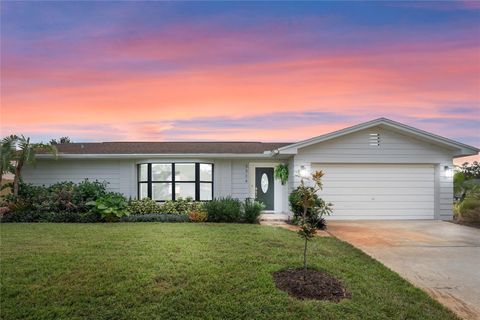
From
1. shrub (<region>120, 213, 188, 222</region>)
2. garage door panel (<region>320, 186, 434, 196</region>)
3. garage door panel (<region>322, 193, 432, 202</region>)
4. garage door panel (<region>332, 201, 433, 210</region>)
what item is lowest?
shrub (<region>120, 213, 188, 222</region>)

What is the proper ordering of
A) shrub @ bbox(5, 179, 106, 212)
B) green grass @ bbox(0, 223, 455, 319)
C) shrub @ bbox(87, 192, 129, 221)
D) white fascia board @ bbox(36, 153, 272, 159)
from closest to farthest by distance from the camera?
green grass @ bbox(0, 223, 455, 319) → shrub @ bbox(87, 192, 129, 221) → shrub @ bbox(5, 179, 106, 212) → white fascia board @ bbox(36, 153, 272, 159)

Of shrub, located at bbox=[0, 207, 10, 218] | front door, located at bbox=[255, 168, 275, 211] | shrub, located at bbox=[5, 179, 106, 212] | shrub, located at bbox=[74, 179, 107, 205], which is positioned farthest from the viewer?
front door, located at bbox=[255, 168, 275, 211]

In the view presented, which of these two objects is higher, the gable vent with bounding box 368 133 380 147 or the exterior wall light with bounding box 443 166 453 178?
the gable vent with bounding box 368 133 380 147

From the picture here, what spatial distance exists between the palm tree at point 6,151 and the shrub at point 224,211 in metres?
7.38

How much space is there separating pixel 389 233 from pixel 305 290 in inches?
235

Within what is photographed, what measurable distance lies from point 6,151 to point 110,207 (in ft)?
14.1

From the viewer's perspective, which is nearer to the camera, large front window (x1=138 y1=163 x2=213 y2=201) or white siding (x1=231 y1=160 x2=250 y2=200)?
large front window (x1=138 y1=163 x2=213 y2=201)

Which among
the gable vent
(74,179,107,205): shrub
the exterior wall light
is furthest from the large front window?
the exterior wall light

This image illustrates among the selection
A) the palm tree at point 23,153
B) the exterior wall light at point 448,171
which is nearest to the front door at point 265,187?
the exterior wall light at point 448,171

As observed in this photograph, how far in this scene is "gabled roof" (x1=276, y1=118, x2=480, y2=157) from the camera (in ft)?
37.9

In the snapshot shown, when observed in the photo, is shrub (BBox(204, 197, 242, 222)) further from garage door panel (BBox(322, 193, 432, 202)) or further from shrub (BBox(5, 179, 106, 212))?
shrub (BBox(5, 179, 106, 212))

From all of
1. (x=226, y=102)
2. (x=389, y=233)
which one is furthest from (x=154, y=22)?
(x=389, y=233)

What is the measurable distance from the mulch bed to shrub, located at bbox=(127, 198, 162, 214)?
800cm

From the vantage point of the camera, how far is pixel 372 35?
9383mm
